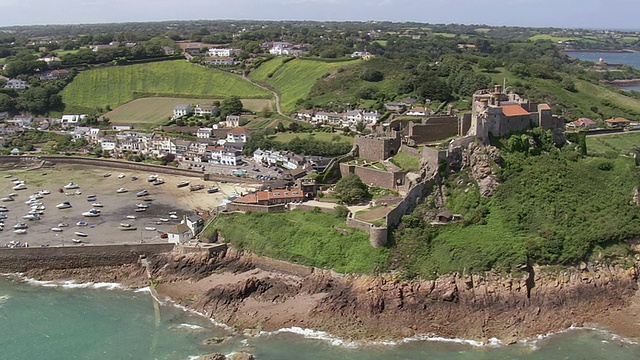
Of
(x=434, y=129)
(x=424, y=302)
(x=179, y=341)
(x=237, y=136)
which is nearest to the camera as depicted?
(x=179, y=341)

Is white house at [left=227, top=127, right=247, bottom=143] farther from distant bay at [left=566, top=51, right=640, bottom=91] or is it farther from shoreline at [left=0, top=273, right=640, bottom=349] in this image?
distant bay at [left=566, top=51, right=640, bottom=91]

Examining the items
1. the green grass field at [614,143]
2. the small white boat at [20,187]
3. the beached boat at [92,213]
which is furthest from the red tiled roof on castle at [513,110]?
the small white boat at [20,187]

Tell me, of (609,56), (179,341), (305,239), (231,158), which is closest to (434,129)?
(305,239)

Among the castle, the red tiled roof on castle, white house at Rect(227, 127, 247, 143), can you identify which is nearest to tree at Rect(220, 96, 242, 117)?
white house at Rect(227, 127, 247, 143)

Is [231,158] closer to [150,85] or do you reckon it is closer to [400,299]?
[400,299]

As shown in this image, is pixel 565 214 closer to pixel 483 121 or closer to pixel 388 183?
pixel 483 121

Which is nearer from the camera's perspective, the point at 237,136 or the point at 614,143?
the point at 614,143

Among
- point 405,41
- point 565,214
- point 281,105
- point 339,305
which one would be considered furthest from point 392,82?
point 405,41
